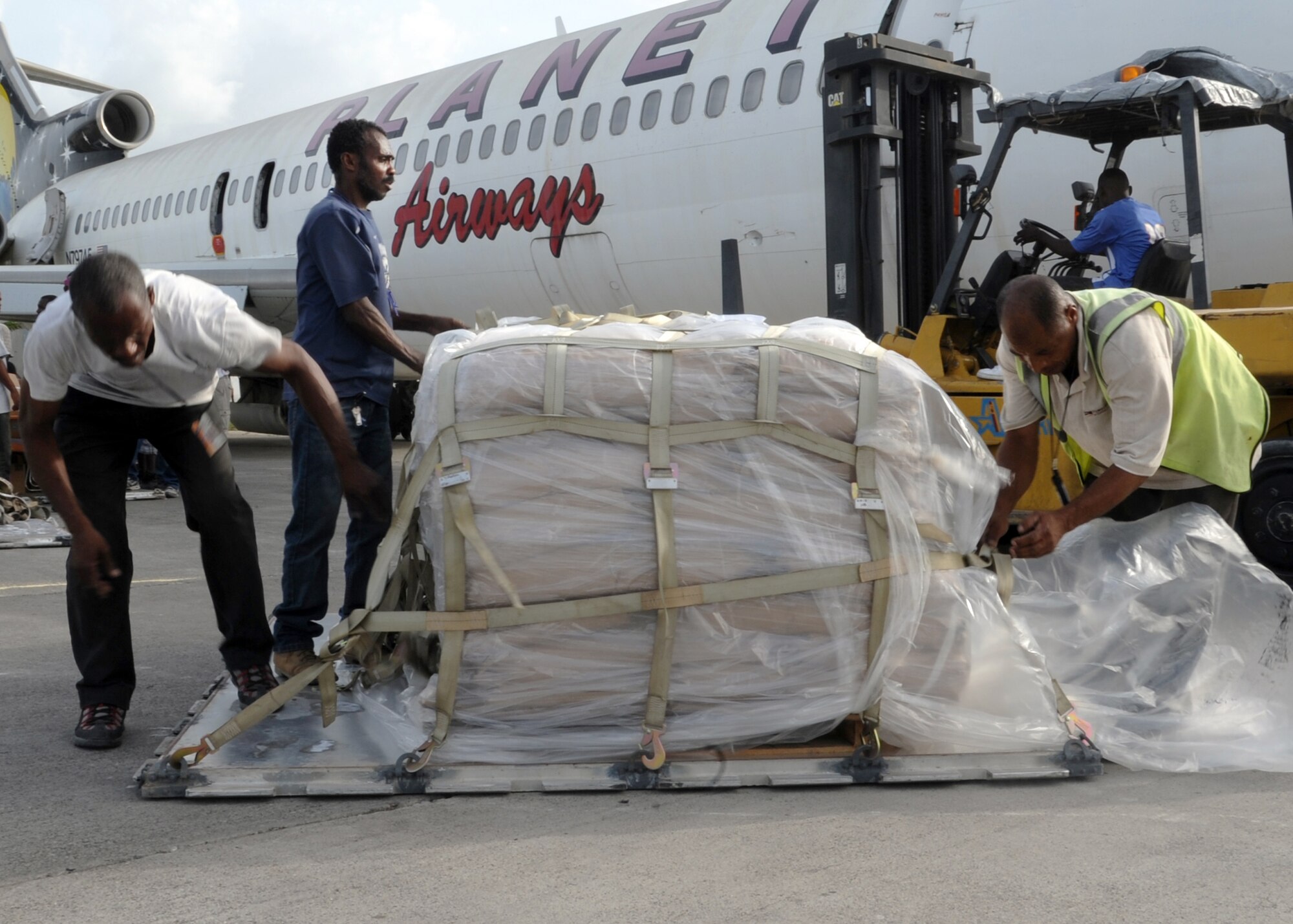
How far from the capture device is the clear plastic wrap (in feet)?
11.7

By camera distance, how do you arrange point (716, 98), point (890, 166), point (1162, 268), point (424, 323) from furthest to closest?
point (716, 98)
point (890, 166)
point (1162, 268)
point (424, 323)

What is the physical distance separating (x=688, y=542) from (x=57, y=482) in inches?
65.0

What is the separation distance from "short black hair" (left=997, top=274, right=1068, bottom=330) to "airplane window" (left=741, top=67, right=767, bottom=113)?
6916 millimetres

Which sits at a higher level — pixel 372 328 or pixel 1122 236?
pixel 1122 236

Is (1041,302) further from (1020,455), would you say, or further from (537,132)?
(537,132)

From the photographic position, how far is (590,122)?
1170cm

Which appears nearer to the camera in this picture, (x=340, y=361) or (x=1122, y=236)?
(x=340, y=361)

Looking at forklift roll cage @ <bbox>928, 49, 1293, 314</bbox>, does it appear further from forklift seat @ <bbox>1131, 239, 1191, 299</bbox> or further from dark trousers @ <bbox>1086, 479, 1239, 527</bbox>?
dark trousers @ <bbox>1086, 479, 1239, 527</bbox>

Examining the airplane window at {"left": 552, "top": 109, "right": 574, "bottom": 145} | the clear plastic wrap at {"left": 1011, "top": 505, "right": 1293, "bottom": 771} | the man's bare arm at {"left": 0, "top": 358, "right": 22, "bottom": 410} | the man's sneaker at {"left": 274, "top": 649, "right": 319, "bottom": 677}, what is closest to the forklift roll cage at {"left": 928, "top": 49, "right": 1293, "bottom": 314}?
the clear plastic wrap at {"left": 1011, "top": 505, "right": 1293, "bottom": 771}

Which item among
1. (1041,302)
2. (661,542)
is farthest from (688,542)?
(1041,302)

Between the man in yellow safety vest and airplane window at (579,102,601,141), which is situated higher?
airplane window at (579,102,601,141)

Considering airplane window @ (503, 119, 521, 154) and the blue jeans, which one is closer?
the blue jeans

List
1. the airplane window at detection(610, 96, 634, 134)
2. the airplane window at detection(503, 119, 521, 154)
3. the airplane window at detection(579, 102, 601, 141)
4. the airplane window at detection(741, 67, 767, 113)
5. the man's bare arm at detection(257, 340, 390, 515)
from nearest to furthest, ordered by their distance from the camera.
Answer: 1. the man's bare arm at detection(257, 340, 390, 515)
2. the airplane window at detection(741, 67, 767, 113)
3. the airplane window at detection(610, 96, 634, 134)
4. the airplane window at detection(579, 102, 601, 141)
5. the airplane window at detection(503, 119, 521, 154)

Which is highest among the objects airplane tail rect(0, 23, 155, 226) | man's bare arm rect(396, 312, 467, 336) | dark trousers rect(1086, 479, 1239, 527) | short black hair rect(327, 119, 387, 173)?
airplane tail rect(0, 23, 155, 226)
